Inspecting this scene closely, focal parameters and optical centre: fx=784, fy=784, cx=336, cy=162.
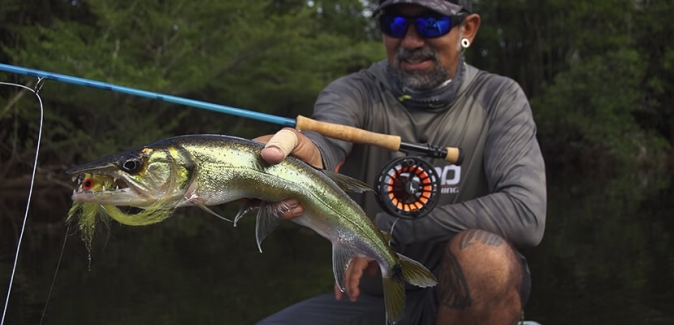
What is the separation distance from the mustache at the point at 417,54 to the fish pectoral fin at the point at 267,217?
3.92 ft

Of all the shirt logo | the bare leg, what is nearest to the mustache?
the shirt logo

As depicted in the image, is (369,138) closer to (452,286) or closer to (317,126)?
(317,126)

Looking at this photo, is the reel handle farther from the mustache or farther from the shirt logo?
the mustache

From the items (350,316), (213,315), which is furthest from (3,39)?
(350,316)

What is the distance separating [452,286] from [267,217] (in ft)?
2.76

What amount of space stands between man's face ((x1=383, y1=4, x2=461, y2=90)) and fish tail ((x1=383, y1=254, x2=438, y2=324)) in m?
0.90

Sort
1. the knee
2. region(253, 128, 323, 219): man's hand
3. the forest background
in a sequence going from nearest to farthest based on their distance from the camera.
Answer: region(253, 128, 323, 219): man's hand
the knee
the forest background

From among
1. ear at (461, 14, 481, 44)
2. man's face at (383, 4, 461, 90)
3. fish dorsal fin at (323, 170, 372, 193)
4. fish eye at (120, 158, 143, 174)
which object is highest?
ear at (461, 14, 481, 44)

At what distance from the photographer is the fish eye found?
1589 millimetres

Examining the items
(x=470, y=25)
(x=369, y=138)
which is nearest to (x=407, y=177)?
(x=369, y=138)

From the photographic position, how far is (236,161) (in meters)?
1.77

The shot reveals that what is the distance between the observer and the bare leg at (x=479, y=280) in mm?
2426

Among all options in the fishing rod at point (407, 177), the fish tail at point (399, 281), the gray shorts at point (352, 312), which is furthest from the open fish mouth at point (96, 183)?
the gray shorts at point (352, 312)

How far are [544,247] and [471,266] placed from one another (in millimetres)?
4606
